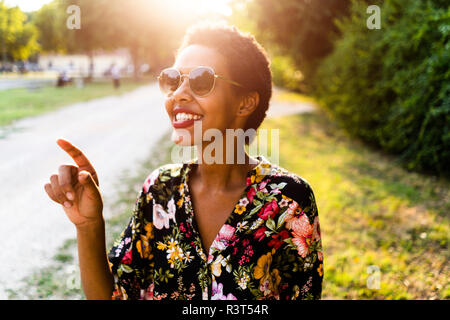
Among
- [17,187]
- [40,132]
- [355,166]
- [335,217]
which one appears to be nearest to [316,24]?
[355,166]

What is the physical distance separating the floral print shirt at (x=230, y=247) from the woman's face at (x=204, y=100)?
256mm

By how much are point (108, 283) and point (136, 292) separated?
15cm

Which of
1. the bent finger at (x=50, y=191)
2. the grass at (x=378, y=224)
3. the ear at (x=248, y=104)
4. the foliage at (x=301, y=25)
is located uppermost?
the foliage at (x=301, y=25)

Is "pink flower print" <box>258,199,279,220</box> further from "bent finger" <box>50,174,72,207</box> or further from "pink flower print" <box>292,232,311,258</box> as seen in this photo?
"bent finger" <box>50,174,72,207</box>

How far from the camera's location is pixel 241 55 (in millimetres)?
1761

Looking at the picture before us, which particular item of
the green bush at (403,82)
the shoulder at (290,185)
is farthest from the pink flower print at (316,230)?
the green bush at (403,82)

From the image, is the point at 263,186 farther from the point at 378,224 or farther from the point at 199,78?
the point at 378,224

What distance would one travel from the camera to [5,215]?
524cm

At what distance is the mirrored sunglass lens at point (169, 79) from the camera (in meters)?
1.69

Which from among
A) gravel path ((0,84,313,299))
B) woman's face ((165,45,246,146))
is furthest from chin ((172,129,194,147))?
gravel path ((0,84,313,299))

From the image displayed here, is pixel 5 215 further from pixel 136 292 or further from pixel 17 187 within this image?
pixel 136 292

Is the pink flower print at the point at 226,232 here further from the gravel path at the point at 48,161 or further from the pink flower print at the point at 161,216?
the gravel path at the point at 48,161

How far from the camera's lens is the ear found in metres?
1.81

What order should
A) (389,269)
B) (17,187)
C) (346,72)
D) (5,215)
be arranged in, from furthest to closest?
(346,72) < (17,187) < (5,215) < (389,269)
